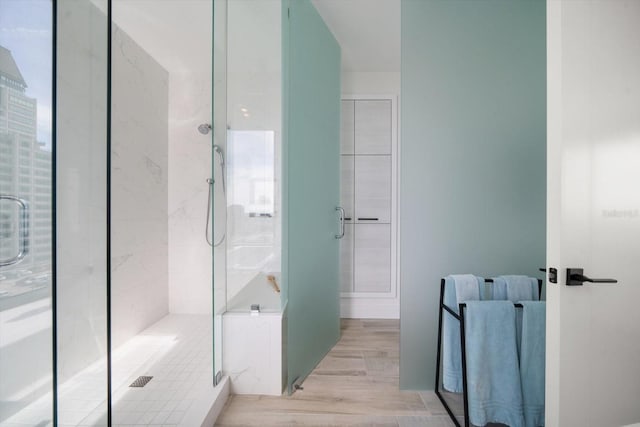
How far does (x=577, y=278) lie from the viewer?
103 centimetres

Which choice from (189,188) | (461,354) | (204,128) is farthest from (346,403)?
(204,128)

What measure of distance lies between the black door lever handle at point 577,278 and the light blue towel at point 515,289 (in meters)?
0.49

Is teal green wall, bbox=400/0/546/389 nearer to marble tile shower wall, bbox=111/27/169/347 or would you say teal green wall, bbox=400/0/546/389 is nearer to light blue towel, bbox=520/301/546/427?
light blue towel, bbox=520/301/546/427

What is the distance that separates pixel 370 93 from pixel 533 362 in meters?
2.66

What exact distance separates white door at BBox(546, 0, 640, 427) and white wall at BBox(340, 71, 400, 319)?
76.3 inches

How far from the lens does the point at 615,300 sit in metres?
1.09

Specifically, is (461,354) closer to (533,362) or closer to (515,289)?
(533,362)

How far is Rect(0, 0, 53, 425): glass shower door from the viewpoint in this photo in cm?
82

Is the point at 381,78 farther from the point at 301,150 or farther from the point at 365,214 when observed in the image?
the point at 301,150

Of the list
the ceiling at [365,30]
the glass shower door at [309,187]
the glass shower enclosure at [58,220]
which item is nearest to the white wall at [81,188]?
the glass shower enclosure at [58,220]

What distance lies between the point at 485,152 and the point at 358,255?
1.62 meters

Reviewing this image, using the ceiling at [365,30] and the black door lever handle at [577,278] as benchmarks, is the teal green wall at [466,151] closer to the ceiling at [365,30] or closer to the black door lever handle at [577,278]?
the ceiling at [365,30]

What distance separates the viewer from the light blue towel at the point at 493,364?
1.34m

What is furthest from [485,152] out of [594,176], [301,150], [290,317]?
[290,317]
